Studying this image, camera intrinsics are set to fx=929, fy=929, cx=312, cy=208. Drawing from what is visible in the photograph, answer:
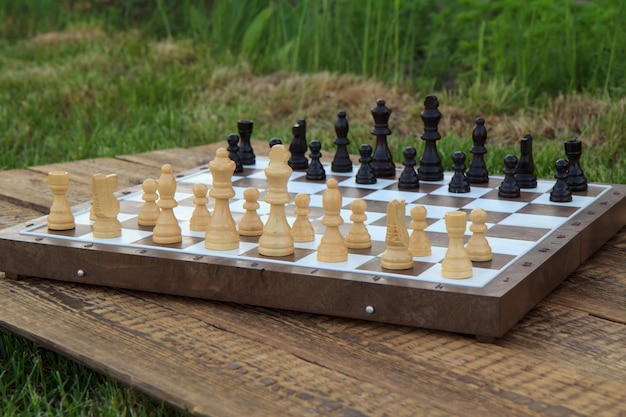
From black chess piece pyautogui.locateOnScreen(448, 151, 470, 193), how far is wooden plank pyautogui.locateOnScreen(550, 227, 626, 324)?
43 centimetres

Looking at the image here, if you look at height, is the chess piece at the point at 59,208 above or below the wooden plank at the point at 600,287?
above

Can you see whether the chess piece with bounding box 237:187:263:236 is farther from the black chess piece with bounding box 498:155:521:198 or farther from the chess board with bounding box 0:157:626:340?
the black chess piece with bounding box 498:155:521:198

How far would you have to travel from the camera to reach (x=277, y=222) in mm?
2184

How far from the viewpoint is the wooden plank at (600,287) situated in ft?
7.06

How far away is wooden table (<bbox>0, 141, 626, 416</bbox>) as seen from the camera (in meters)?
1.70

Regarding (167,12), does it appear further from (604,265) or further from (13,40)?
(604,265)

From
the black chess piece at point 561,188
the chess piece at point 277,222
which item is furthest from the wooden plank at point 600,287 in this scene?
the chess piece at point 277,222

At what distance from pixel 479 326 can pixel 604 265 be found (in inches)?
27.3

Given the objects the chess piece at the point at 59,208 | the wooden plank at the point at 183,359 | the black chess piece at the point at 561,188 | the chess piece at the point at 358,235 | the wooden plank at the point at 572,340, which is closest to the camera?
the wooden plank at the point at 183,359

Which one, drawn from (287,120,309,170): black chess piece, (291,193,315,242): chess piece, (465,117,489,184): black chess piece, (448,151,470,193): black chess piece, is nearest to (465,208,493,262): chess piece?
(291,193,315,242): chess piece

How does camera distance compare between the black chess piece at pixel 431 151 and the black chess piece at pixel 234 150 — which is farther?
the black chess piece at pixel 234 150

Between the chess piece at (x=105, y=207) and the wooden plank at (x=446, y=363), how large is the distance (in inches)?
13.1

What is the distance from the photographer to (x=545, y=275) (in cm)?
212

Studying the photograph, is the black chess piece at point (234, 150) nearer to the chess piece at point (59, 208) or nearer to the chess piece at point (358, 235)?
the chess piece at point (59, 208)
